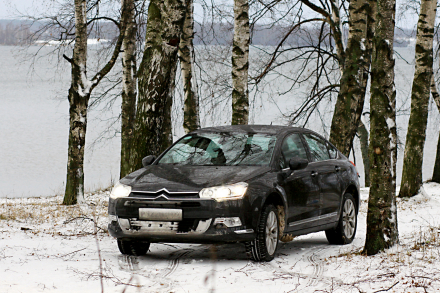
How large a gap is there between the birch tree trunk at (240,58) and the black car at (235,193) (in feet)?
15.2

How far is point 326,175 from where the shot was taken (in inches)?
346

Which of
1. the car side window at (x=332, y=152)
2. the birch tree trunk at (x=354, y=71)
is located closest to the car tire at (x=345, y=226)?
the car side window at (x=332, y=152)

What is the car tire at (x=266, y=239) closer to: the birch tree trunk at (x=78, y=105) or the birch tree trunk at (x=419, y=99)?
the birch tree trunk at (x=78, y=105)

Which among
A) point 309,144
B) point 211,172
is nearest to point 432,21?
point 309,144

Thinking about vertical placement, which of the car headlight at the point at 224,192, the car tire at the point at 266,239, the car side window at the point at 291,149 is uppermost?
the car side window at the point at 291,149

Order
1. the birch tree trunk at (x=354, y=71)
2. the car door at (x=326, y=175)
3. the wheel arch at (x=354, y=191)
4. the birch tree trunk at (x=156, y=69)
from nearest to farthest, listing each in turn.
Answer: the car door at (x=326, y=175), the wheel arch at (x=354, y=191), the birch tree trunk at (x=156, y=69), the birch tree trunk at (x=354, y=71)

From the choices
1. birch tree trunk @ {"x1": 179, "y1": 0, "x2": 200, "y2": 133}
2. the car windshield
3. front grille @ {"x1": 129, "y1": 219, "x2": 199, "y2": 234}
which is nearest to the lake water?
birch tree trunk @ {"x1": 179, "y1": 0, "x2": 200, "y2": 133}

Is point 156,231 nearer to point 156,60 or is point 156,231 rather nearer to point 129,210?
point 129,210

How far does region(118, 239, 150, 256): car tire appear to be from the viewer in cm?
766

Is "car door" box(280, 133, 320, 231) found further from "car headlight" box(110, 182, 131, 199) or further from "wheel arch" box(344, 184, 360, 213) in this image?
"car headlight" box(110, 182, 131, 199)

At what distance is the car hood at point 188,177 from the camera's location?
7023mm

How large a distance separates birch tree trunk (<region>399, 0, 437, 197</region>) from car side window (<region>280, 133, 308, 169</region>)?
8345 millimetres

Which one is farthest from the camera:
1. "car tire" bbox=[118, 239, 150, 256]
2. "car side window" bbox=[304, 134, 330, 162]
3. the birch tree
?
the birch tree

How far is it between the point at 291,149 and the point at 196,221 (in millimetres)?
1969
